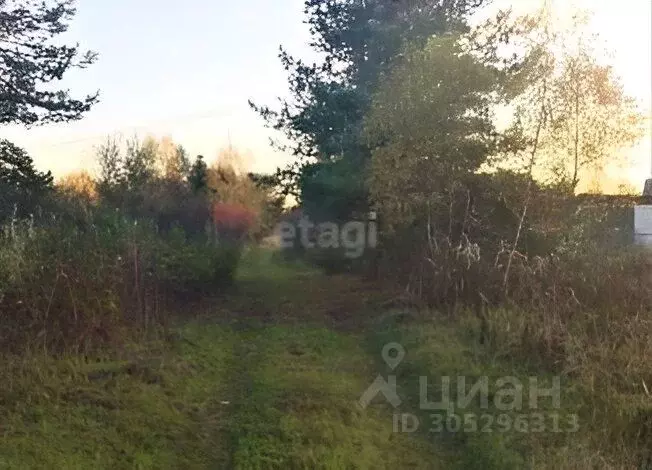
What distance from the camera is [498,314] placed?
10.0 meters

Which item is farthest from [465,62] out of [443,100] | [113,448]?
[113,448]

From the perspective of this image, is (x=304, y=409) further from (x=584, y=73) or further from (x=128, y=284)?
(x=584, y=73)

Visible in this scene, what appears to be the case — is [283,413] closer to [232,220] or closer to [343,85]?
[343,85]

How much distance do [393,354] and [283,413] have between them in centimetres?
301

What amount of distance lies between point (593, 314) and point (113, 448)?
6560 mm

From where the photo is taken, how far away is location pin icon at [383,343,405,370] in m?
9.21

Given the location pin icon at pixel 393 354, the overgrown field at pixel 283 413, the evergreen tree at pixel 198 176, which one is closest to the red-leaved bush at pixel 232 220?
the evergreen tree at pixel 198 176

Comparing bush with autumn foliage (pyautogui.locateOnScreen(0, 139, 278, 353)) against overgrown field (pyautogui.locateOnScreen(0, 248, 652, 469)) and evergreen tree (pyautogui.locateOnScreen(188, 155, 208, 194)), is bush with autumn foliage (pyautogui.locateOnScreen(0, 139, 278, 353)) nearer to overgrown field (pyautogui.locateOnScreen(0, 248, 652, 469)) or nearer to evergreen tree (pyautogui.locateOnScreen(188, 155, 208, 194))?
overgrown field (pyautogui.locateOnScreen(0, 248, 652, 469))

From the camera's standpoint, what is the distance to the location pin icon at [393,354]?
30.2 ft

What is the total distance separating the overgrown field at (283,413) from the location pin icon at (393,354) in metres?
0.11

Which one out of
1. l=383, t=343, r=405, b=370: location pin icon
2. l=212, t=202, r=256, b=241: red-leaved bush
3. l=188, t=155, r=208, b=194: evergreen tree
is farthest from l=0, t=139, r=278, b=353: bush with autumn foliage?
l=383, t=343, r=405, b=370: location pin icon

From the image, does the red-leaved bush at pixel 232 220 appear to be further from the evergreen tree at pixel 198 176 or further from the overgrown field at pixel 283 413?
the overgrown field at pixel 283 413

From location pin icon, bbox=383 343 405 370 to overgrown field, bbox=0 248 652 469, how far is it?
106mm

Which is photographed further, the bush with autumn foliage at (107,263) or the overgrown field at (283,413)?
the bush with autumn foliage at (107,263)
